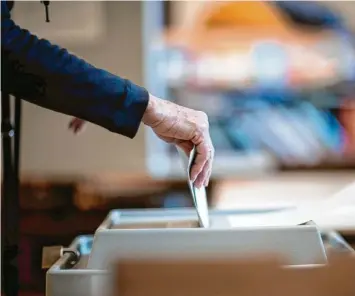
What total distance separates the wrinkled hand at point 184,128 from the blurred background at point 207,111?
82 millimetres

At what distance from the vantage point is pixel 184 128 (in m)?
0.78

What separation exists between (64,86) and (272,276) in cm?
33

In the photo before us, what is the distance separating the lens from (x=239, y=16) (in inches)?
67.5

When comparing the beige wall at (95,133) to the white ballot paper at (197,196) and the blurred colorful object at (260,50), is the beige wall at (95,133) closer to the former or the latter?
the white ballot paper at (197,196)

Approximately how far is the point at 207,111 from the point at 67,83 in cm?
56

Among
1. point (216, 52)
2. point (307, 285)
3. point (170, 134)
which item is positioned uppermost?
point (216, 52)

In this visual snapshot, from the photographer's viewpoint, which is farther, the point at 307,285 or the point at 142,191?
the point at 142,191

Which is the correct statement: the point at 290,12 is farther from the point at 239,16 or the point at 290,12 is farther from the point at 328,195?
the point at 328,195

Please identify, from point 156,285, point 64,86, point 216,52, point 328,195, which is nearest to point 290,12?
point 216,52

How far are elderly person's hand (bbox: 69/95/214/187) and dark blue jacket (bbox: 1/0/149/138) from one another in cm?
2

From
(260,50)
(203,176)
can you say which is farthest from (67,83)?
(260,50)

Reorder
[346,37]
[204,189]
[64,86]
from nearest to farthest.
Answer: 1. [64,86]
2. [204,189]
3. [346,37]

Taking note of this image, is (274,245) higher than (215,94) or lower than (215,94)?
lower

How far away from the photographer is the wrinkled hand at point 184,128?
0.77 m
